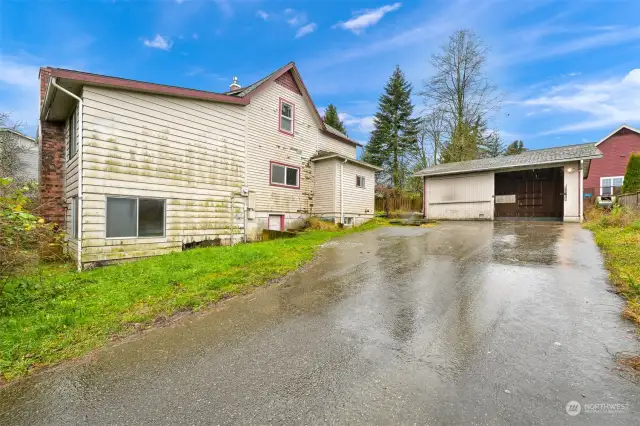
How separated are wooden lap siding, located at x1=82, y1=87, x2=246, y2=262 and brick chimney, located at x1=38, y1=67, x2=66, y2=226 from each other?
337cm

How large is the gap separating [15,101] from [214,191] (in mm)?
10900

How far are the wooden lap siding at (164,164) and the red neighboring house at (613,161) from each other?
27.1m

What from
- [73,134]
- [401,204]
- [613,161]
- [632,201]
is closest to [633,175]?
[632,201]

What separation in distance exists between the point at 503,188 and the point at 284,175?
1447 cm

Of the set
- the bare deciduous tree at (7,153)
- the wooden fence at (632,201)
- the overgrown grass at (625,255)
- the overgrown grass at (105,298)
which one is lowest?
the overgrown grass at (105,298)

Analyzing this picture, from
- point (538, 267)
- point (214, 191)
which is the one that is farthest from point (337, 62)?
point (538, 267)

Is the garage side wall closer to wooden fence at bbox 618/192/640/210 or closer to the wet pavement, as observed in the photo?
wooden fence at bbox 618/192/640/210

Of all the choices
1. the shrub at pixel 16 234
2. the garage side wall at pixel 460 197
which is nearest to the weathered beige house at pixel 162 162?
the shrub at pixel 16 234

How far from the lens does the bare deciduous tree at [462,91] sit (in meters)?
22.9

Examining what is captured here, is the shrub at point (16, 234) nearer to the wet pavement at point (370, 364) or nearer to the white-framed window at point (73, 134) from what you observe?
the wet pavement at point (370, 364)

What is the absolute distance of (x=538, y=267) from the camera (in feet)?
18.6

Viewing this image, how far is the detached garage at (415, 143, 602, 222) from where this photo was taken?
15398mm

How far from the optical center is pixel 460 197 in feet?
55.7

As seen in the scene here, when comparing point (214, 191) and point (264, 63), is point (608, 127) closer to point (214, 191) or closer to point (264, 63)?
point (264, 63)
